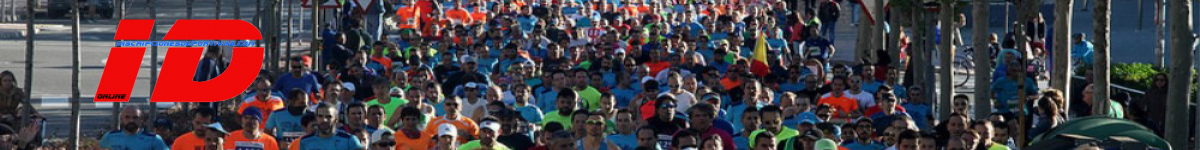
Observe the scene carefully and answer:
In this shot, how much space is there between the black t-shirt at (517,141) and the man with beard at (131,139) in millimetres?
1899

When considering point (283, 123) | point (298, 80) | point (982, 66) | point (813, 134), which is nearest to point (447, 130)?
point (813, 134)

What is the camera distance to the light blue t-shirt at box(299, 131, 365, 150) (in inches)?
605

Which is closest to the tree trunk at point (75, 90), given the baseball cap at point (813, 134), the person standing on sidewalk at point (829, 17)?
the baseball cap at point (813, 134)

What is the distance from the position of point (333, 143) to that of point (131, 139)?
121cm

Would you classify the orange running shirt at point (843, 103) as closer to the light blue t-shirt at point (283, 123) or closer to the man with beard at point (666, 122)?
the man with beard at point (666, 122)

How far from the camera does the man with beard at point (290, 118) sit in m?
17.0

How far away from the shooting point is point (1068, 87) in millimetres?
21438

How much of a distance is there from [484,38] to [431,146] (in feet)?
39.2

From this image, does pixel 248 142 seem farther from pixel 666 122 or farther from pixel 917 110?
pixel 917 110

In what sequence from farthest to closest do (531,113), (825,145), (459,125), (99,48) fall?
1. (99,48)
2. (531,113)
3. (459,125)
4. (825,145)

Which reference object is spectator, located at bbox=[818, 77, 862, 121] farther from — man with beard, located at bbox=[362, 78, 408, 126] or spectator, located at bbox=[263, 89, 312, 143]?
spectator, located at bbox=[263, 89, 312, 143]

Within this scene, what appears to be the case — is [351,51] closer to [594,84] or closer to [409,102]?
[594,84]

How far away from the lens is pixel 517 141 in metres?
15.8

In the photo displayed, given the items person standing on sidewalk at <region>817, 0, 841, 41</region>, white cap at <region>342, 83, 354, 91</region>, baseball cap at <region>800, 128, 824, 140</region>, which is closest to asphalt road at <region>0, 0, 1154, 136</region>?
person standing on sidewalk at <region>817, 0, 841, 41</region>
